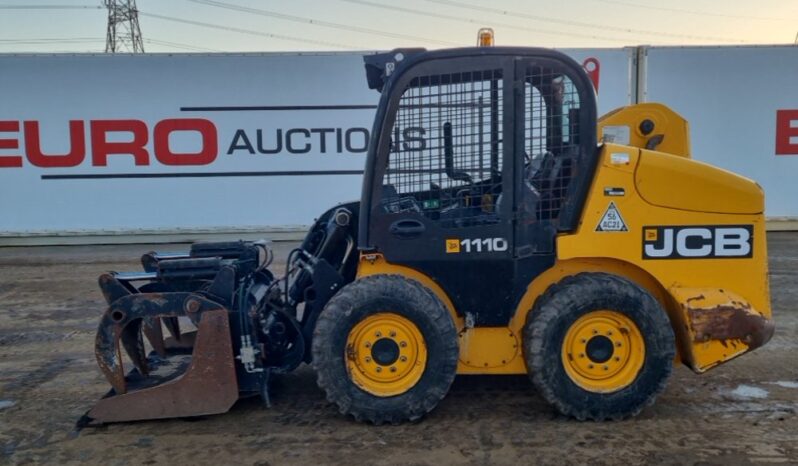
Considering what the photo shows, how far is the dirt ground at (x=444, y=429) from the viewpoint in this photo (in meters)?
3.77

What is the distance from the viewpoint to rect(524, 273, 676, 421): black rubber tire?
4.04 meters

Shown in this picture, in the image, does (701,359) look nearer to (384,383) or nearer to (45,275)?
(384,383)

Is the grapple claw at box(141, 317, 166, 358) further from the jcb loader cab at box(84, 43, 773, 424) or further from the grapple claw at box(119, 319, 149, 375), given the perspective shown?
the jcb loader cab at box(84, 43, 773, 424)

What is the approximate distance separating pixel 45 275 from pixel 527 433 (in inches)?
309

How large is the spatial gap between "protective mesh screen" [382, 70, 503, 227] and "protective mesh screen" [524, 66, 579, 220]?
0.60ft

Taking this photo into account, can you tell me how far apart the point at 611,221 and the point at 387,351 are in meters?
1.46

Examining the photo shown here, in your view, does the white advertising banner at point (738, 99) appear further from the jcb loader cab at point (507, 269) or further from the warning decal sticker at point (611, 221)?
the warning decal sticker at point (611, 221)

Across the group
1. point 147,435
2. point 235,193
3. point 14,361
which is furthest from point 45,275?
point 147,435

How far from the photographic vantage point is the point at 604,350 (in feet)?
13.5

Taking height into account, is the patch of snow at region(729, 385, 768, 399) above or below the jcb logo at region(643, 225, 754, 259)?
below

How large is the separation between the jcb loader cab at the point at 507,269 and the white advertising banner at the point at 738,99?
8.85 metres

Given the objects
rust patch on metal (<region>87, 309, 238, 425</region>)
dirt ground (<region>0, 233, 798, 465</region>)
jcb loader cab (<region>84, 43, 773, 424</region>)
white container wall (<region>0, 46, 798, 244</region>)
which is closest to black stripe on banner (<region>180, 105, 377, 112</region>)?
white container wall (<region>0, 46, 798, 244</region>)

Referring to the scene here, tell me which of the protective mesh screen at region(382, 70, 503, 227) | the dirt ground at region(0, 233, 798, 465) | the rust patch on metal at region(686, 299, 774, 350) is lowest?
the dirt ground at region(0, 233, 798, 465)

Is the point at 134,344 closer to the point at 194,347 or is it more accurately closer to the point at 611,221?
the point at 194,347
